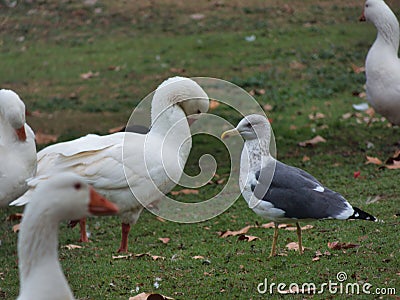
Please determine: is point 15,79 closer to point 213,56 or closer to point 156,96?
point 213,56

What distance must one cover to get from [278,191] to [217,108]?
21.9 ft

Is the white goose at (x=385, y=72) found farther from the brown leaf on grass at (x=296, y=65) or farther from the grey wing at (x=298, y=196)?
the brown leaf on grass at (x=296, y=65)

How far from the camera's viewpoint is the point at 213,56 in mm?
15547

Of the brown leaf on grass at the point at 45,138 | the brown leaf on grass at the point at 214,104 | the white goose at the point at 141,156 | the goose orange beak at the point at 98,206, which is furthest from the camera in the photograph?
the brown leaf on grass at the point at 214,104

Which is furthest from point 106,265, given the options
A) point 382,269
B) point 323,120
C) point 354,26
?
point 354,26

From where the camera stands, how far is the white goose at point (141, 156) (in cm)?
715

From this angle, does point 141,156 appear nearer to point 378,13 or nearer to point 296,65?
point 378,13

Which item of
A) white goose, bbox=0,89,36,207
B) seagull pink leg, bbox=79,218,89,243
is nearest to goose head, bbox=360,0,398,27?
seagull pink leg, bbox=79,218,89,243

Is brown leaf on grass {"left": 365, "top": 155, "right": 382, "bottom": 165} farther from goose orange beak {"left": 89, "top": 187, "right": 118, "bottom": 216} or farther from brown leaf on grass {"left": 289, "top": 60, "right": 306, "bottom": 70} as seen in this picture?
goose orange beak {"left": 89, "top": 187, "right": 118, "bottom": 216}

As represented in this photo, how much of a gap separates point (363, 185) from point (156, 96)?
333 centimetres

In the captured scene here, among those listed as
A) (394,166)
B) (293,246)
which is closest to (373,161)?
(394,166)

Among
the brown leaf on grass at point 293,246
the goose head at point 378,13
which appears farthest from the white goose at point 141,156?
the goose head at point 378,13

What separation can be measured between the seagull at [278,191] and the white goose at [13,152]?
2.09 m

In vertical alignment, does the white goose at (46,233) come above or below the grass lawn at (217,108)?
above
